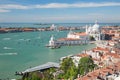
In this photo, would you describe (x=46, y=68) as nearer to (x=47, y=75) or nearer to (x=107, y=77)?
(x=47, y=75)

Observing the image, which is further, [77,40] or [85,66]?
[77,40]

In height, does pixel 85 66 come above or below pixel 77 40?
above

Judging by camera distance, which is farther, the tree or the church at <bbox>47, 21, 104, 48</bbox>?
the church at <bbox>47, 21, 104, 48</bbox>

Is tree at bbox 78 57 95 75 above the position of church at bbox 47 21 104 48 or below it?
above

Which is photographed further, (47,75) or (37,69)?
(37,69)

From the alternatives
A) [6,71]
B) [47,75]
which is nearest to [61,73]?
[47,75]

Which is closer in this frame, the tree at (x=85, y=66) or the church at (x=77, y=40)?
the tree at (x=85, y=66)

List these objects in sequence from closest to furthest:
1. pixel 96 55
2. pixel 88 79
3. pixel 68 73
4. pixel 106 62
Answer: pixel 88 79 < pixel 68 73 < pixel 106 62 < pixel 96 55

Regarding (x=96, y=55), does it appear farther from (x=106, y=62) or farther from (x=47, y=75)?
(x=47, y=75)

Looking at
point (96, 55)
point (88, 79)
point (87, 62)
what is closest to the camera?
point (88, 79)

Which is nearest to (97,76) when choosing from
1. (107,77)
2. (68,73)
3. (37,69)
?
(107,77)

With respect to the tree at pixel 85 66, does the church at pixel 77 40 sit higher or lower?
lower
